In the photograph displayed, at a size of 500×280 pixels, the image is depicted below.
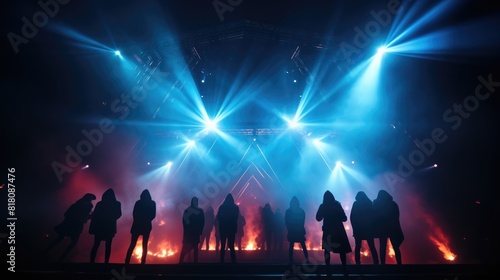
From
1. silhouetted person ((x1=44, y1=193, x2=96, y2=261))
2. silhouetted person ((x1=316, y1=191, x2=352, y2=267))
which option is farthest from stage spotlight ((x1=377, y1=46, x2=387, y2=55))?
silhouetted person ((x1=44, y1=193, x2=96, y2=261))

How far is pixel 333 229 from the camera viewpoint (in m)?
5.58

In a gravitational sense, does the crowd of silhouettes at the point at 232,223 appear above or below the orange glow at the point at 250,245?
above

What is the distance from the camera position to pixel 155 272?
15.6 ft

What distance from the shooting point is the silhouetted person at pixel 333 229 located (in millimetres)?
5375

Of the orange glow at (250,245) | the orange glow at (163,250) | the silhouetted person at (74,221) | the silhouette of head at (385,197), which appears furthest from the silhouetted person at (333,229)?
the orange glow at (250,245)

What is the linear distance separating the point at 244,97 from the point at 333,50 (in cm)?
576

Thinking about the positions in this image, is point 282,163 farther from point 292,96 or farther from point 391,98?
point 391,98

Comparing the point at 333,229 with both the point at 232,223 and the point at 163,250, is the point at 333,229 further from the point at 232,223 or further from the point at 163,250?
the point at 163,250
